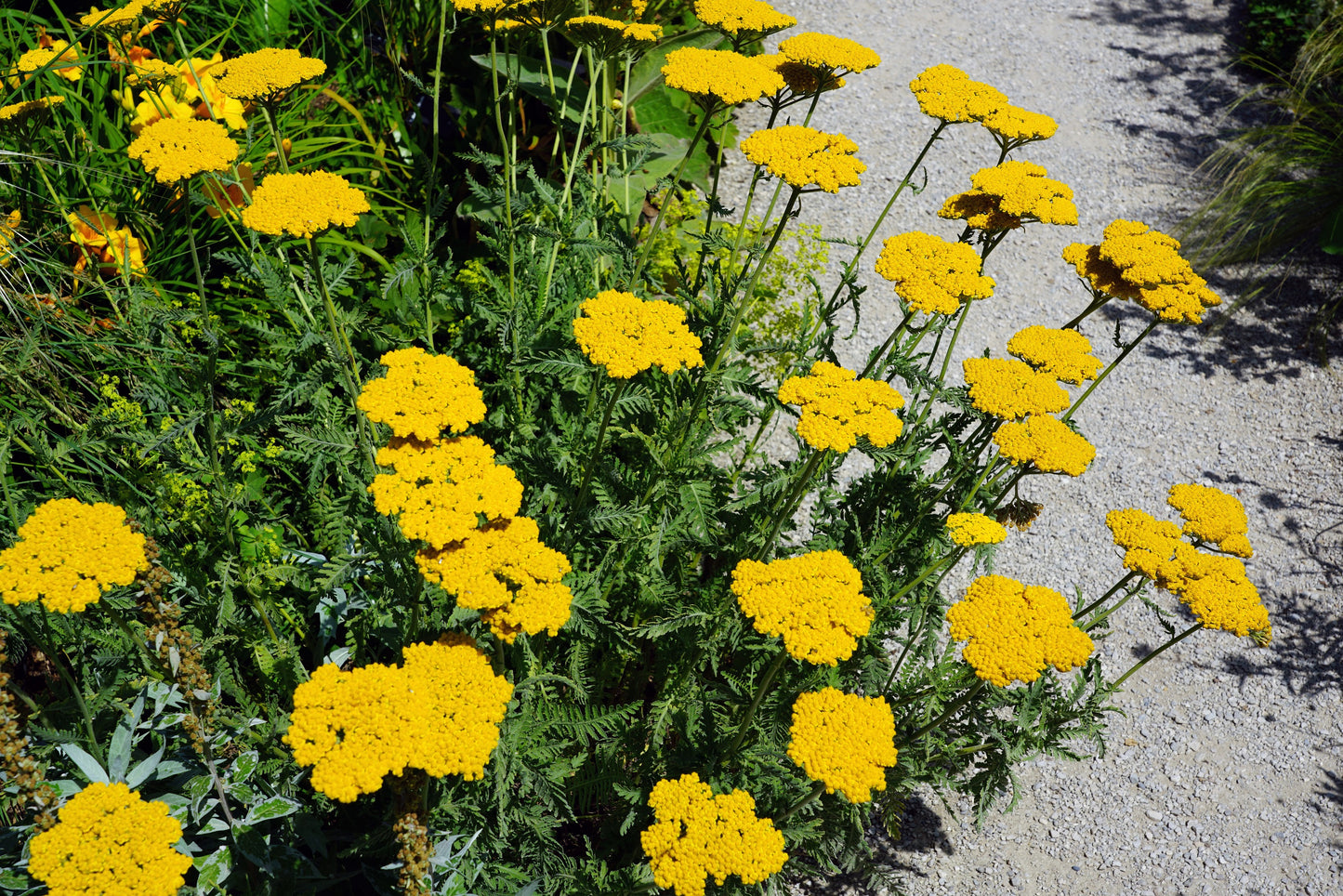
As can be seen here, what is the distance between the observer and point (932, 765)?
9.45 feet

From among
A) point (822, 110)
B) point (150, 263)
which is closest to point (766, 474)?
point (150, 263)

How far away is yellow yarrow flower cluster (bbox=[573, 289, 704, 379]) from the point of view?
212 centimetres

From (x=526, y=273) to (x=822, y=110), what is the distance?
5380 millimetres

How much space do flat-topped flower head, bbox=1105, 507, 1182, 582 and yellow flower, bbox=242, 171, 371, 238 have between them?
2344 millimetres

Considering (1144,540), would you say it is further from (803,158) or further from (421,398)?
(421,398)

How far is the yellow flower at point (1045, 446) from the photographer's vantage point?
2385 mm

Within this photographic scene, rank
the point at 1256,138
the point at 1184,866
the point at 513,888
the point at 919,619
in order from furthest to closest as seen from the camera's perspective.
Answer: the point at 1256,138
the point at 1184,866
the point at 919,619
the point at 513,888

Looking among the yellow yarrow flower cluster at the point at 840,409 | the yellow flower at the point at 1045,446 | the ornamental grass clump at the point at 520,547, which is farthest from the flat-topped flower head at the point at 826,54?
the yellow flower at the point at 1045,446

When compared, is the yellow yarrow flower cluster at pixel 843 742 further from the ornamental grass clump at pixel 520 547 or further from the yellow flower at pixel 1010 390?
the yellow flower at pixel 1010 390

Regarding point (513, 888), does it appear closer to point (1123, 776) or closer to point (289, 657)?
point (289, 657)

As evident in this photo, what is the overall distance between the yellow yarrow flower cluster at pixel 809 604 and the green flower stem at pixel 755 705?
0.08m

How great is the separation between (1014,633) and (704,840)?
0.94m

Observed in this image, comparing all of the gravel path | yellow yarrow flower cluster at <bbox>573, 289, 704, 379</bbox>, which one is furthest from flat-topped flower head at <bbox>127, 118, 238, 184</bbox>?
the gravel path

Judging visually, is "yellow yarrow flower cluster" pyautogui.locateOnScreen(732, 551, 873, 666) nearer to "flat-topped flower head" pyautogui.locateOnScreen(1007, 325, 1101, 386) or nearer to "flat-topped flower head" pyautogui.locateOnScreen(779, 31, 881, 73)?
"flat-topped flower head" pyautogui.locateOnScreen(1007, 325, 1101, 386)
